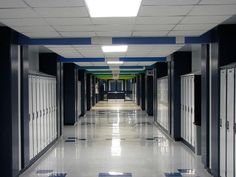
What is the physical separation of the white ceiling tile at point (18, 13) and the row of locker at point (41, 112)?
2.84m

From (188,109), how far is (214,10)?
5.13 m

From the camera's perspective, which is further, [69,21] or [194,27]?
A: [194,27]

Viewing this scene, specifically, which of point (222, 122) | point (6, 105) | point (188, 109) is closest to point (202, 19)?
point (222, 122)

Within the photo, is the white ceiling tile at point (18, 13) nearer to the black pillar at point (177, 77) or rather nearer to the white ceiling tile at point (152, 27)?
the white ceiling tile at point (152, 27)

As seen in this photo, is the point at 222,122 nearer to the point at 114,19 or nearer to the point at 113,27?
the point at 113,27

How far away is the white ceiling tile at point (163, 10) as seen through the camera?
4203 millimetres

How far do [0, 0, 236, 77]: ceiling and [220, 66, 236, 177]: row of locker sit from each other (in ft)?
3.00

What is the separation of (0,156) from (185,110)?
5.50 metres

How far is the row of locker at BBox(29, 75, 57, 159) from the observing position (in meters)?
7.42

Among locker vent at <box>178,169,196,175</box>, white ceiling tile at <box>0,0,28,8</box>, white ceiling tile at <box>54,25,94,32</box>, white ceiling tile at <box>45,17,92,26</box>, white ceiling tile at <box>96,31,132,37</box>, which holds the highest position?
white ceiling tile at <box>96,31,132,37</box>

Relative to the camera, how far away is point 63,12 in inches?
173

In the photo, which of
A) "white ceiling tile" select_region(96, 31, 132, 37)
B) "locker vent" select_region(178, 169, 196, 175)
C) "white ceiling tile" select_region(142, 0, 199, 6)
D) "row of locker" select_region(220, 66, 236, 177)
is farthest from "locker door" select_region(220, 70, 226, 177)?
"white ceiling tile" select_region(142, 0, 199, 6)

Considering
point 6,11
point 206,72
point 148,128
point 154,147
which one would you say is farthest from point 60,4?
point 148,128

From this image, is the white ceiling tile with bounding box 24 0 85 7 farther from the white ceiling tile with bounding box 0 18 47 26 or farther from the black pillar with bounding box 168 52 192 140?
the black pillar with bounding box 168 52 192 140
